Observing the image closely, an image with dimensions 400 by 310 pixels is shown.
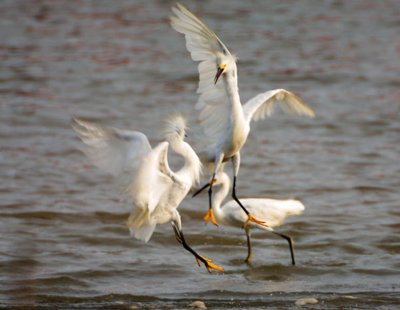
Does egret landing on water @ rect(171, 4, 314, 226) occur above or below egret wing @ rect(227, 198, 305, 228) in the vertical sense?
above

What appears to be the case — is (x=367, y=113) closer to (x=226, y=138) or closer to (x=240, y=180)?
(x=240, y=180)

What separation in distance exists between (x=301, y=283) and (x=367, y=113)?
25.4 feet

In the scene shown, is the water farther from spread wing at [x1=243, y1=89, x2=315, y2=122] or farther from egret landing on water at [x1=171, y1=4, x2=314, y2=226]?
spread wing at [x1=243, y1=89, x2=315, y2=122]

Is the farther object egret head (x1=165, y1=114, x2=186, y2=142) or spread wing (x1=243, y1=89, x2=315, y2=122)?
spread wing (x1=243, y1=89, x2=315, y2=122)

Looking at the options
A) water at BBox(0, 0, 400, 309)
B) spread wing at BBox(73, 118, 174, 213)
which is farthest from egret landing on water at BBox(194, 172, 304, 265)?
spread wing at BBox(73, 118, 174, 213)

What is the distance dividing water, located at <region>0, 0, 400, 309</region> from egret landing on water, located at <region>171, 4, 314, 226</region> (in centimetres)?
65

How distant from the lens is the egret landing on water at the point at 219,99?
816cm

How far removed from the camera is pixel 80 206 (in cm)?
1109

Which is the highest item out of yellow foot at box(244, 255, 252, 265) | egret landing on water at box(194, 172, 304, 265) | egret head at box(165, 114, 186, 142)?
egret head at box(165, 114, 186, 142)

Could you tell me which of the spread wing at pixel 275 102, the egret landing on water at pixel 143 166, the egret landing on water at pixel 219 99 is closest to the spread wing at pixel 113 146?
the egret landing on water at pixel 143 166

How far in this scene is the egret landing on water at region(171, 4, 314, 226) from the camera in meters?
8.16

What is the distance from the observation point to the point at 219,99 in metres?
8.91

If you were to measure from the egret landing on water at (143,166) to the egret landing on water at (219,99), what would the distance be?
81 cm

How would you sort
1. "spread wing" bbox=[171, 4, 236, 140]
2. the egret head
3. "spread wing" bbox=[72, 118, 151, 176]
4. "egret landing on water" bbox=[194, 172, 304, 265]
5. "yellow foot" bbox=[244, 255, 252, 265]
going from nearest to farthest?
"spread wing" bbox=[72, 118, 151, 176] → the egret head → "spread wing" bbox=[171, 4, 236, 140] → "yellow foot" bbox=[244, 255, 252, 265] → "egret landing on water" bbox=[194, 172, 304, 265]
